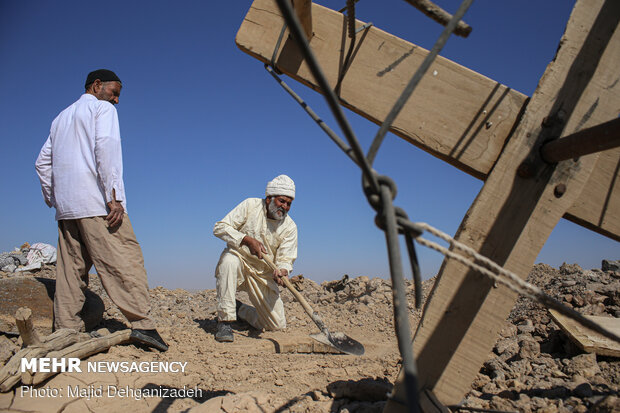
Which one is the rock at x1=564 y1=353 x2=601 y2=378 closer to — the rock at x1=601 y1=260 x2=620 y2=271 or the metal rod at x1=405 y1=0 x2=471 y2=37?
the metal rod at x1=405 y1=0 x2=471 y2=37

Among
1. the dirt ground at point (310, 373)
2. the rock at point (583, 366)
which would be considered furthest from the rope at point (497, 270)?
the rock at point (583, 366)

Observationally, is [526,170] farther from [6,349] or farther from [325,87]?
[6,349]

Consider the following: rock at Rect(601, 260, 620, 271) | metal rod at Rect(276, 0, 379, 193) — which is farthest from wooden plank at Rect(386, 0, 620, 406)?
rock at Rect(601, 260, 620, 271)

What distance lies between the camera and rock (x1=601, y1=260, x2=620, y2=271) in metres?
5.41

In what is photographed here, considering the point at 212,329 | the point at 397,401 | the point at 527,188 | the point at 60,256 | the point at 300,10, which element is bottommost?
the point at 212,329

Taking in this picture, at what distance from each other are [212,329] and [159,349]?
50.8 inches

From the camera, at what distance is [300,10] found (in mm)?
1482

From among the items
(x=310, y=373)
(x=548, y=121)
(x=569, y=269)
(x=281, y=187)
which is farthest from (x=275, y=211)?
(x=569, y=269)

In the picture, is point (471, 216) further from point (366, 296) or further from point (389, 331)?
point (366, 296)

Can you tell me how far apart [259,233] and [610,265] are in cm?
516

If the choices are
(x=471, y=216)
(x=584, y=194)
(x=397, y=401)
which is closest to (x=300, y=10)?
(x=471, y=216)

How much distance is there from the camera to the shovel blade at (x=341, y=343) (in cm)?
395

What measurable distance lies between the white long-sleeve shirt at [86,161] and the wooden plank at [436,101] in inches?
92.0

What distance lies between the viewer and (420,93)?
4.93 feet
